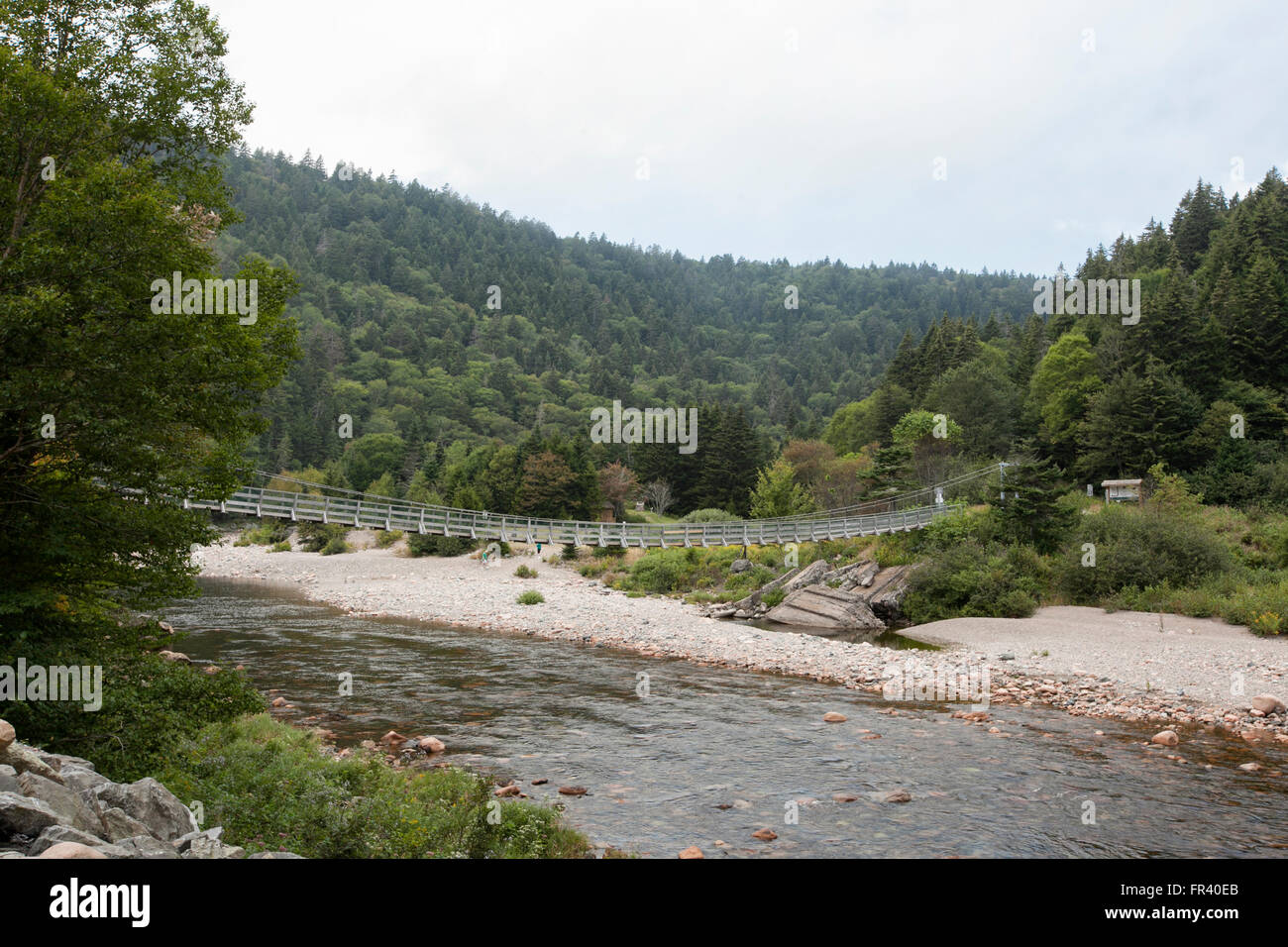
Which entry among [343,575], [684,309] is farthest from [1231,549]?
[684,309]

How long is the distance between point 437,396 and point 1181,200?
8013 centimetres

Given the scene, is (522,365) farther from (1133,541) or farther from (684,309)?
(1133,541)

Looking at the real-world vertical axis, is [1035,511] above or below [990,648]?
above

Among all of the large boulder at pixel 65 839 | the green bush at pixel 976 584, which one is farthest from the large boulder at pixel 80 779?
the green bush at pixel 976 584

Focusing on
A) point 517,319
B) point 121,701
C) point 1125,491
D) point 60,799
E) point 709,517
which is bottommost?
point 709,517

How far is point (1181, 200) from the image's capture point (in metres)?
67.6

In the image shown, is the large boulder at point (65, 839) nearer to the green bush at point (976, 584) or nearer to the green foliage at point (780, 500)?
the green bush at point (976, 584)

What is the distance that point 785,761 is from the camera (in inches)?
382

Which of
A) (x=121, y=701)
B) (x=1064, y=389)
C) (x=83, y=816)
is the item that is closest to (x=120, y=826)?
(x=83, y=816)

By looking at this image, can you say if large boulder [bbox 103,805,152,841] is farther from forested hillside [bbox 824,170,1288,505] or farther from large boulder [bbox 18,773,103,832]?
forested hillside [bbox 824,170,1288,505]

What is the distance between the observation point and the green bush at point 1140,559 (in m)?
21.8

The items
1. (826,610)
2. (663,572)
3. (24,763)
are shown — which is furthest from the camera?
(663,572)

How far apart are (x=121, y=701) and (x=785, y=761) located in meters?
7.37

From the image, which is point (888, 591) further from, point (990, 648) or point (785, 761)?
point (785, 761)
